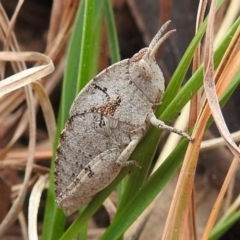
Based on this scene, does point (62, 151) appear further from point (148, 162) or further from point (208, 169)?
point (208, 169)

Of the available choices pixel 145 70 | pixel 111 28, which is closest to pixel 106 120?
pixel 145 70

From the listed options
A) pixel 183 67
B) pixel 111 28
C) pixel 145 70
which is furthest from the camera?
pixel 111 28

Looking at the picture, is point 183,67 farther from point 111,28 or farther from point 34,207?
point 34,207

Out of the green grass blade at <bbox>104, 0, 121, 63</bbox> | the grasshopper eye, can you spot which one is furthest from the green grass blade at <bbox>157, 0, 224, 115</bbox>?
the green grass blade at <bbox>104, 0, 121, 63</bbox>

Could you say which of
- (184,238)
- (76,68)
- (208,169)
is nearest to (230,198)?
(208,169)

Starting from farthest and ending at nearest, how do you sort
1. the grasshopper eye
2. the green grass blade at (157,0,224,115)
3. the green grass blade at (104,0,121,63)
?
the green grass blade at (104,0,121,63) → the grasshopper eye → the green grass blade at (157,0,224,115)

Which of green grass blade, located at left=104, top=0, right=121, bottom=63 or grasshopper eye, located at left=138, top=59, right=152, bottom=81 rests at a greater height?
green grass blade, located at left=104, top=0, right=121, bottom=63

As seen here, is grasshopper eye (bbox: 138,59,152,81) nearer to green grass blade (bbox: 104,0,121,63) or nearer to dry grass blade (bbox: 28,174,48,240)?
green grass blade (bbox: 104,0,121,63)

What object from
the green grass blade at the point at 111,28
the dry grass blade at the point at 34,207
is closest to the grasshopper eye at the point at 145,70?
the green grass blade at the point at 111,28
